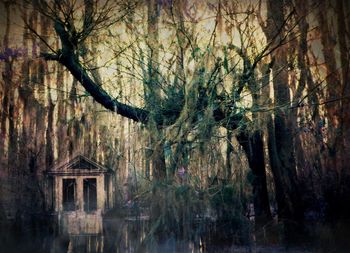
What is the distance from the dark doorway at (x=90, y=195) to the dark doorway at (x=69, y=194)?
0.09 metres

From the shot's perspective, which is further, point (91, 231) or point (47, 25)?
point (47, 25)

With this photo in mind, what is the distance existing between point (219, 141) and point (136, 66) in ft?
2.89

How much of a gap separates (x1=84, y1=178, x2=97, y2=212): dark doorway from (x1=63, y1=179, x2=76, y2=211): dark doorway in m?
0.09

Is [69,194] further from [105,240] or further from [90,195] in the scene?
[105,240]

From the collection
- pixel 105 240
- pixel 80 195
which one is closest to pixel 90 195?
pixel 80 195

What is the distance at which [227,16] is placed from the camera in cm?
366

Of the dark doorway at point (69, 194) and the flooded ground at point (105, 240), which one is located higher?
the dark doorway at point (69, 194)

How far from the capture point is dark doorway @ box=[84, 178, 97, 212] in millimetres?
3416

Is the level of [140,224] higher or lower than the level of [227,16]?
lower

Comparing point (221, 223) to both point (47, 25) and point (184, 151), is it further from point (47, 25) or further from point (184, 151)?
point (47, 25)

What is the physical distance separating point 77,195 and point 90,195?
0.31 ft

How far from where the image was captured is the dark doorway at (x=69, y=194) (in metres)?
3.42

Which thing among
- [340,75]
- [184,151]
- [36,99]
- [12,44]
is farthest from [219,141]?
[12,44]

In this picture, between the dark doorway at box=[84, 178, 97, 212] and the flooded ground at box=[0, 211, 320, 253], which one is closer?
the flooded ground at box=[0, 211, 320, 253]
